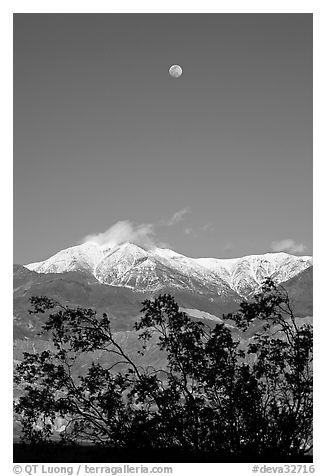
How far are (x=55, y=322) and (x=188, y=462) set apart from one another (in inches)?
63.0

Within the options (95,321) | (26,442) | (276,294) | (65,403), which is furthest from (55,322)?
(276,294)

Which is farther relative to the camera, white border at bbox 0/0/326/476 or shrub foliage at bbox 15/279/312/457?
shrub foliage at bbox 15/279/312/457
